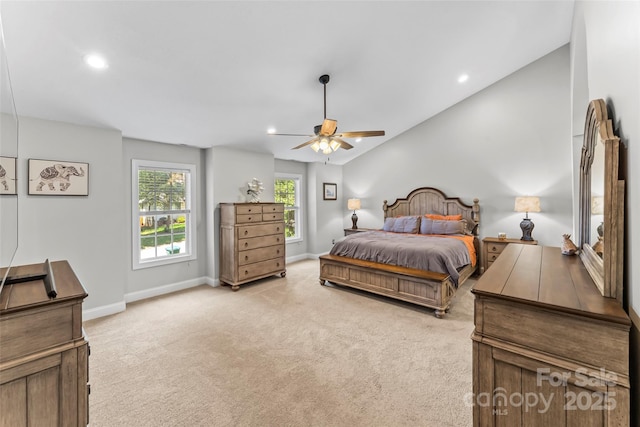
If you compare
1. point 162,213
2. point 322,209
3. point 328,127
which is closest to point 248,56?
point 328,127

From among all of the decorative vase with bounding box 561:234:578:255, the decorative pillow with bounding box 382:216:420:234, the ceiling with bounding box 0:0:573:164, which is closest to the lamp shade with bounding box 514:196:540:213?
the decorative pillow with bounding box 382:216:420:234

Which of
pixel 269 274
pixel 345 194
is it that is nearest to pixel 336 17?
pixel 269 274

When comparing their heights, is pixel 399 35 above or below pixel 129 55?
above

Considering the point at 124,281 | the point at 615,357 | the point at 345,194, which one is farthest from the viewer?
the point at 345,194

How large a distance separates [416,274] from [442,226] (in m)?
1.93

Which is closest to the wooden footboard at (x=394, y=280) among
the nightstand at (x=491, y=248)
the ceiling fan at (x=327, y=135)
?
the nightstand at (x=491, y=248)

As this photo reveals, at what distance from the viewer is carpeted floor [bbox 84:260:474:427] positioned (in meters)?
1.84

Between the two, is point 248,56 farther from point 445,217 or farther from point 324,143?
point 445,217

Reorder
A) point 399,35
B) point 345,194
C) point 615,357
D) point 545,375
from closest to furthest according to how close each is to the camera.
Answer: point 615,357, point 545,375, point 399,35, point 345,194

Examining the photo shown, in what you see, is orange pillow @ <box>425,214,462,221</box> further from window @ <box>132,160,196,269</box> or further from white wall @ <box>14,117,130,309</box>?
white wall @ <box>14,117,130,309</box>

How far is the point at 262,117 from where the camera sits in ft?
13.1

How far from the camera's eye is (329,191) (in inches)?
273

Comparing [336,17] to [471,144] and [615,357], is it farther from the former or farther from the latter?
[471,144]

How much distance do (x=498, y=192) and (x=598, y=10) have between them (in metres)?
3.70
